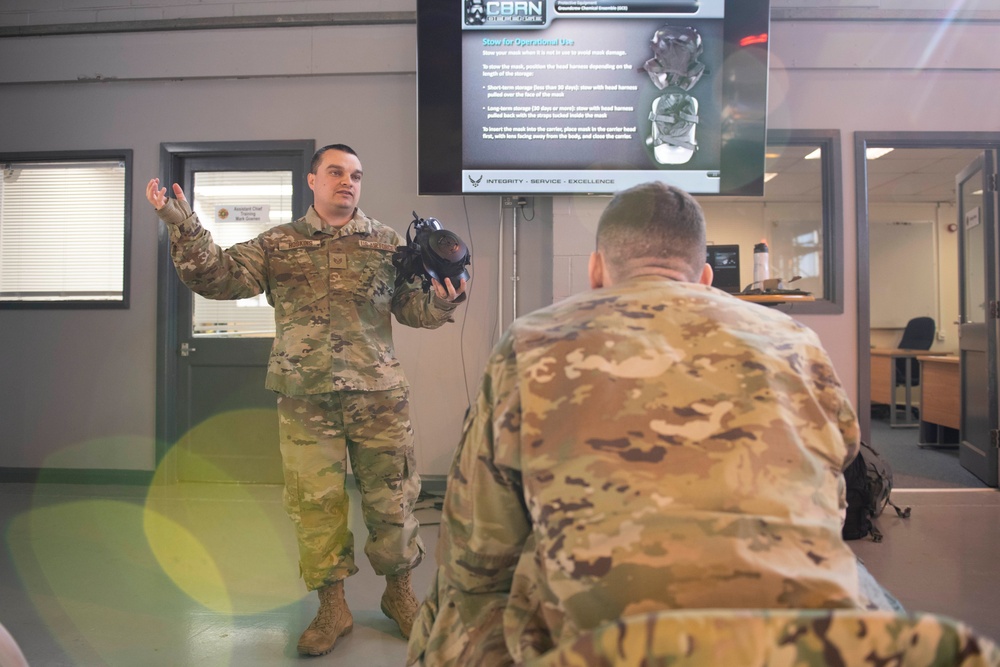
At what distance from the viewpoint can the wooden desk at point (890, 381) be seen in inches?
266

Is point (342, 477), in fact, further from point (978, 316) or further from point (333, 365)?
point (978, 316)

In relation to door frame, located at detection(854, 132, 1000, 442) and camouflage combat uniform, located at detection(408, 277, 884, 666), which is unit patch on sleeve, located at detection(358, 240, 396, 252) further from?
door frame, located at detection(854, 132, 1000, 442)

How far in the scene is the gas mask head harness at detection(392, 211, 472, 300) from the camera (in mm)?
2109

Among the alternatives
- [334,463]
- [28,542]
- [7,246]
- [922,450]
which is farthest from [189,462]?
[922,450]

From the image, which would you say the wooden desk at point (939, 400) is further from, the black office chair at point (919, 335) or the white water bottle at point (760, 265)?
the white water bottle at point (760, 265)

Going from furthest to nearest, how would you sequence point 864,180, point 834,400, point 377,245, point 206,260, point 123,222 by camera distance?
point 123,222 < point 864,180 < point 377,245 < point 206,260 < point 834,400

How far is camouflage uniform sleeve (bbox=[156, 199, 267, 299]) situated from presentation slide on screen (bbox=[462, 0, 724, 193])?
71.1 inches

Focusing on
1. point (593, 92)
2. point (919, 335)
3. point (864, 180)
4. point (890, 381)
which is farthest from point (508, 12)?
point (919, 335)

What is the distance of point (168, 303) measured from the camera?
420 centimetres

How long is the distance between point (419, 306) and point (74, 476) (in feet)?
10.8

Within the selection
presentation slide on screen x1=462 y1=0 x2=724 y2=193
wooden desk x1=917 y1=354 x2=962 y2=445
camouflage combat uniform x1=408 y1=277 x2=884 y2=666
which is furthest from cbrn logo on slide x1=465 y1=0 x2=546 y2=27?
wooden desk x1=917 y1=354 x2=962 y2=445

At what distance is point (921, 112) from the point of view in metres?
4.07

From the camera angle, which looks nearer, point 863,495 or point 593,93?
point 863,495

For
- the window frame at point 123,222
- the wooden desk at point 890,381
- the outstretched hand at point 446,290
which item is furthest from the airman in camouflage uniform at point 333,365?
the wooden desk at point 890,381
